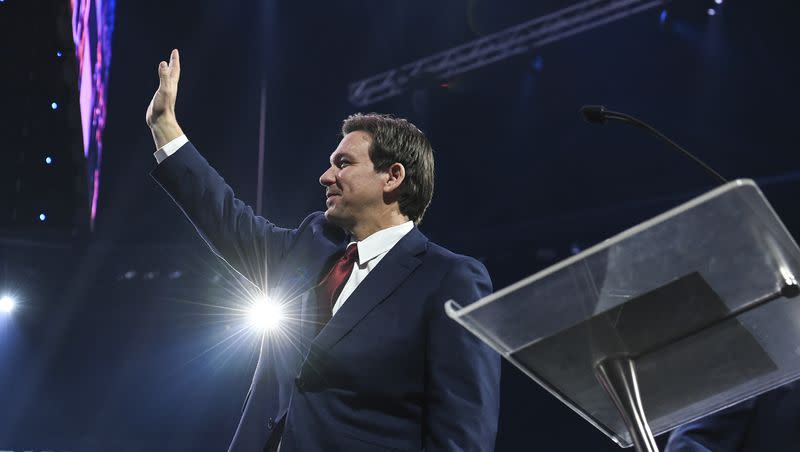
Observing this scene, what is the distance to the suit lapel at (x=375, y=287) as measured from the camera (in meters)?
1.66

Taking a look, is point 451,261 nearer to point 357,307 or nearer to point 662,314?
point 357,307

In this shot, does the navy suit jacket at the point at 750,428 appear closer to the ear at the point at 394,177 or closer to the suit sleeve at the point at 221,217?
the ear at the point at 394,177

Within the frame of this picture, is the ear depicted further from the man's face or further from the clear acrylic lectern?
the clear acrylic lectern

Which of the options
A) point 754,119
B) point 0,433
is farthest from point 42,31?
point 754,119

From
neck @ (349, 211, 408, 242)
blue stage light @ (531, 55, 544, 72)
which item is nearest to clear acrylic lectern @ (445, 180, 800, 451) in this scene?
neck @ (349, 211, 408, 242)

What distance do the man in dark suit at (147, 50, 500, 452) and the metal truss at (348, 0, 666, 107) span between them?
4.70 meters

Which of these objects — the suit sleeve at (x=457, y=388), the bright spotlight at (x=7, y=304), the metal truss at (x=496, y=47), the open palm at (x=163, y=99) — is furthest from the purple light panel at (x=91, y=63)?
the bright spotlight at (x=7, y=304)

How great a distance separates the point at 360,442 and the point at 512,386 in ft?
20.9

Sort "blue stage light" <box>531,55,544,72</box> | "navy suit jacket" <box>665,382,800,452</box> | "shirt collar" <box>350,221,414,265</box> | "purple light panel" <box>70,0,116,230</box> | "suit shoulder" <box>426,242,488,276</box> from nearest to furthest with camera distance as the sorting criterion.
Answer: "navy suit jacket" <box>665,382,800,452</box> → "suit shoulder" <box>426,242,488,276</box> → "shirt collar" <box>350,221,414,265</box> → "purple light panel" <box>70,0,116,230</box> → "blue stage light" <box>531,55,544,72</box>

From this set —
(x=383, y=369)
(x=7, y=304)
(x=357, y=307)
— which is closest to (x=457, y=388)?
(x=383, y=369)

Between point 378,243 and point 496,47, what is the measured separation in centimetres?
507

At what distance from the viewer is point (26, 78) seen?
3672mm

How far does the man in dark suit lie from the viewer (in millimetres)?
1591

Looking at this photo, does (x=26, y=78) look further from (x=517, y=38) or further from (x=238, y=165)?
(x=517, y=38)
